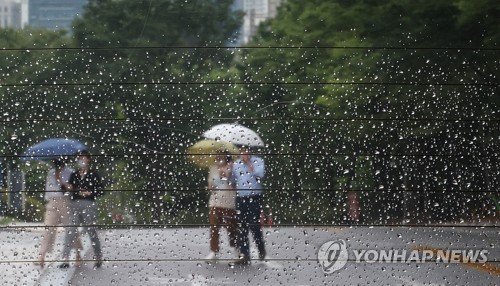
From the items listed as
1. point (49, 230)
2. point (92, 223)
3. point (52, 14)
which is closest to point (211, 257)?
point (92, 223)

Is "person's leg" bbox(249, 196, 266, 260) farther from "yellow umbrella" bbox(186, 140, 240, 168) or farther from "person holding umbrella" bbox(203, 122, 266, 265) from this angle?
"yellow umbrella" bbox(186, 140, 240, 168)

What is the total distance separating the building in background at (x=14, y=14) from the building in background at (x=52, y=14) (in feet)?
0.06

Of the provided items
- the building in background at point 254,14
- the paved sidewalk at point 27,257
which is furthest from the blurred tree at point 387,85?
the paved sidewalk at point 27,257

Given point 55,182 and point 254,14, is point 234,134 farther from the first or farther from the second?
point 55,182

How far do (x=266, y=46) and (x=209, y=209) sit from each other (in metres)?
0.57

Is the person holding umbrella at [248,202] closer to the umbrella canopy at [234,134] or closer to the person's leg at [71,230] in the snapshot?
the umbrella canopy at [234,134]

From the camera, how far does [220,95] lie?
2711mm

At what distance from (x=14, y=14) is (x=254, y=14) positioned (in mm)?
783

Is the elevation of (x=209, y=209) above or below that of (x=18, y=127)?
below

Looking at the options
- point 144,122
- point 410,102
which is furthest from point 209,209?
point 410,102

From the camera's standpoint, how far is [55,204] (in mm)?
2730

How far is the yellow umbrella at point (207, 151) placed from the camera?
2.73 m

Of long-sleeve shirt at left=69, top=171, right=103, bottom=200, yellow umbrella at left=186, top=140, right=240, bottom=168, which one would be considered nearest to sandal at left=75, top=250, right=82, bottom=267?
long-sleeve shirt at left=69, top=171, right=103, bottom=200

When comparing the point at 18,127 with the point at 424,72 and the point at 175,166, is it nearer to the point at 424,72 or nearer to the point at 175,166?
the point at 175,166
